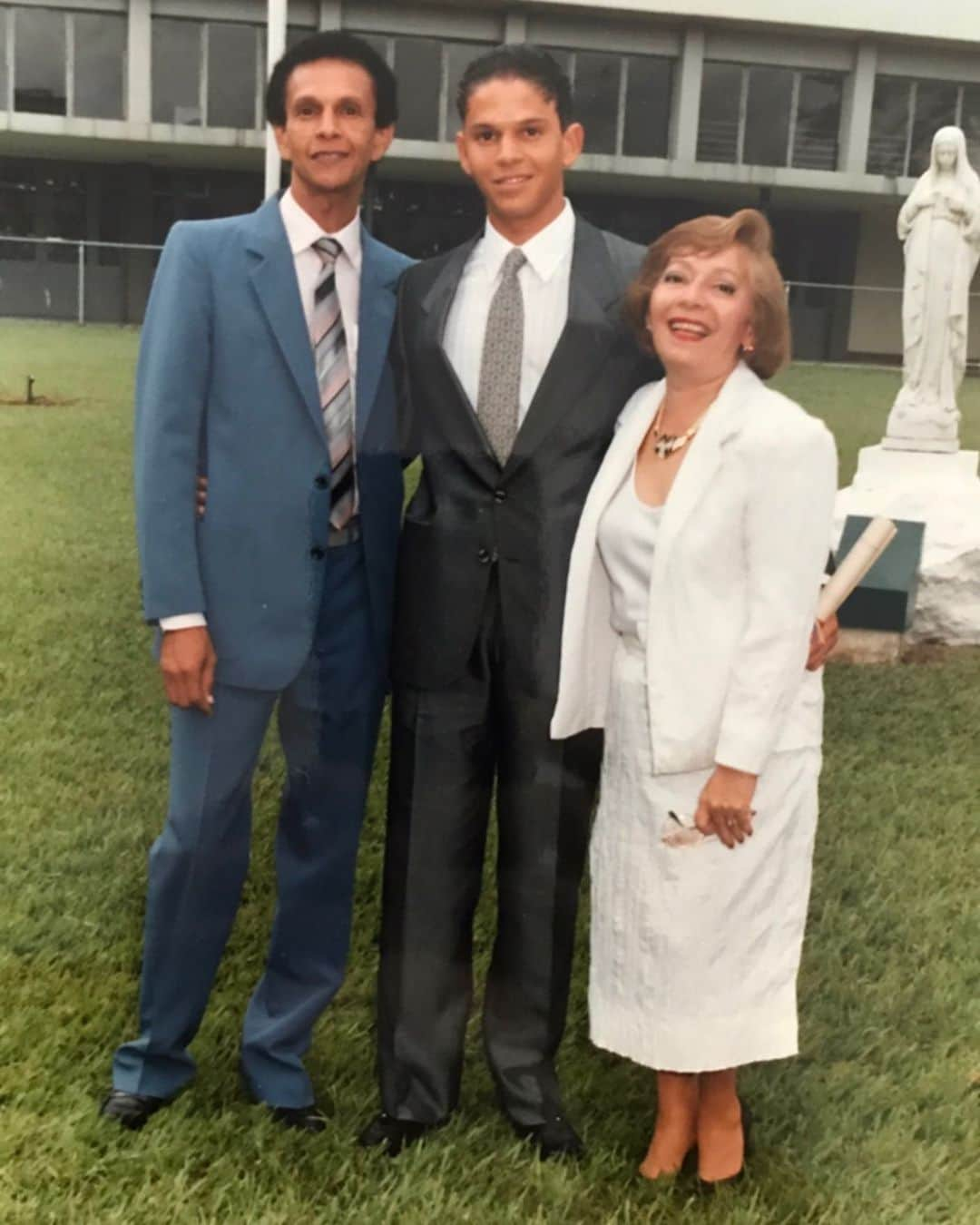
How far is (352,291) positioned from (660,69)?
2.57 ft

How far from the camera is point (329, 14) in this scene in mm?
2449

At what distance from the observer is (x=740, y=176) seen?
7.63 ft

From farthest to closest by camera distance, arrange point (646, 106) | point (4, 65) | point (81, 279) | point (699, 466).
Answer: point (81, 279), point (4, 65), point (646, 106), point (699, 466)

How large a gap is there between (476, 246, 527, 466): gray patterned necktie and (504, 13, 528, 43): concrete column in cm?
54

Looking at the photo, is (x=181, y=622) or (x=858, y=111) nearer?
(x=181, y=622)

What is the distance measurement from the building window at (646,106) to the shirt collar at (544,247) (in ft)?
1.64

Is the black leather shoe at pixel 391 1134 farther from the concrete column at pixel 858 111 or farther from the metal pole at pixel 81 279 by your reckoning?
the concrete column at pixel 858 111

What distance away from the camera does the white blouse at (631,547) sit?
1.82 meters

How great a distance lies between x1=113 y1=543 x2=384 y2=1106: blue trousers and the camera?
213cm

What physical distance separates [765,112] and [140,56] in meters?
1.13

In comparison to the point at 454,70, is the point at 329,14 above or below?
above

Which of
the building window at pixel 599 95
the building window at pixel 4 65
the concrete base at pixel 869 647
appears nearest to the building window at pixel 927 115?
the building window at pixel 599 95

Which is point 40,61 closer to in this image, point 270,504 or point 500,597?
point 270,504

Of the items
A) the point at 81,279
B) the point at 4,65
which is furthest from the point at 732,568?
the point at 4,65
